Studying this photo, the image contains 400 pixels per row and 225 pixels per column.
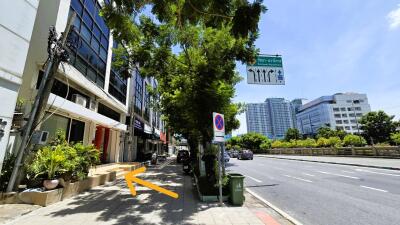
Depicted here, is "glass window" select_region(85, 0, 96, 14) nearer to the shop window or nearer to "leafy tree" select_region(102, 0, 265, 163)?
"leafy tree" select_region(102, 0, 265, 163)

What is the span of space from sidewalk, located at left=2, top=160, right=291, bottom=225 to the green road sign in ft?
18.6

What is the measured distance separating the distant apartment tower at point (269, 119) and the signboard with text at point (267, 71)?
151m

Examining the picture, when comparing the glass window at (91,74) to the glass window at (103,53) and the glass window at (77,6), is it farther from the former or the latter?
the glass window at (77,6)

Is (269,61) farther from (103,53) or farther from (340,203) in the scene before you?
(103,53)

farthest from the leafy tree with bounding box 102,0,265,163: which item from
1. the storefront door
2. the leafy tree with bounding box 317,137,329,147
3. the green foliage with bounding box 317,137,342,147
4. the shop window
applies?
the leafy tree with bounding box 317,137,329,147

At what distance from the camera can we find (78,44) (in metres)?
14.9

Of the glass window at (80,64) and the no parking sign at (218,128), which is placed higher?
the glass window at (80,64)

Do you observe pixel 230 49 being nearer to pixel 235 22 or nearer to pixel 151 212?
pixel 235 22

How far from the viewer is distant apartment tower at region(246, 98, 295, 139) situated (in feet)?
523

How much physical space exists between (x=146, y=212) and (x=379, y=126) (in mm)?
61826

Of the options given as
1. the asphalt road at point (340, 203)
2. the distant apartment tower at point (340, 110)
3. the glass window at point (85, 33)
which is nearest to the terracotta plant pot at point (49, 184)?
the asphalt road at point (340, 203)

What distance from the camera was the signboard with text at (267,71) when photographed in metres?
10.2

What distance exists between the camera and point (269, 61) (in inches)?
413

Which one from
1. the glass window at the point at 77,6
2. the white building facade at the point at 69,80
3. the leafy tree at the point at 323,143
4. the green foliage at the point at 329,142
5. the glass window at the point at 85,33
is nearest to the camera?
the white building facade at the point at 69,80
